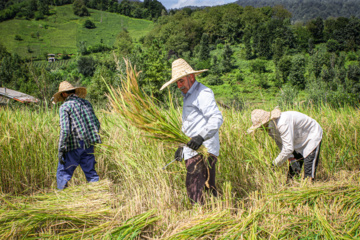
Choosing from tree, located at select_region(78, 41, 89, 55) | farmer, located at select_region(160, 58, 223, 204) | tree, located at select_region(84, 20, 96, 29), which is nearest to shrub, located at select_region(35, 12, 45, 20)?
tree, located at select_region(84, 20, 96, 29)

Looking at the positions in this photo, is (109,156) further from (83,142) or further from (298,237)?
(298,237)

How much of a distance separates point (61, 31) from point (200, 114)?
133939 mm

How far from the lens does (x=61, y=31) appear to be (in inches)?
4675

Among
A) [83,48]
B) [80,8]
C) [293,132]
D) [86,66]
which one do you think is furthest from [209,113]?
[80,8]

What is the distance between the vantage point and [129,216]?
2.04 m

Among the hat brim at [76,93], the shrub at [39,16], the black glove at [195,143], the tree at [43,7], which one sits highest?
the tree at [43,7]

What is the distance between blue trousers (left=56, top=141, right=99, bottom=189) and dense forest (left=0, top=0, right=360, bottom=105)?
134 ft

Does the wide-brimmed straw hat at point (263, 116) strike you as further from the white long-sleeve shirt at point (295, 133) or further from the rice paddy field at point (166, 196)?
the rice paddy field at point (166, 196)

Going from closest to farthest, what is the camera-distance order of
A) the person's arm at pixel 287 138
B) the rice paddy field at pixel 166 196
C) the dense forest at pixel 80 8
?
1. the rice paddy field at pixel 166 196
2. the person's arm at pixel 287 138
3. the dense forest at pixel 80 8

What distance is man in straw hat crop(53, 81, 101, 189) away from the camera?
9.41 ft

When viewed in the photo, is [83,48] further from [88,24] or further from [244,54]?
[244,54]

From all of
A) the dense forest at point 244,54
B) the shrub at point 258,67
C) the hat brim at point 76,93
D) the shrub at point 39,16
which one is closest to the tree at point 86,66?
the dense forest at point 244,54

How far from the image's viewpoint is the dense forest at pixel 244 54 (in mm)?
58594

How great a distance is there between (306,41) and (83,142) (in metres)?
100
